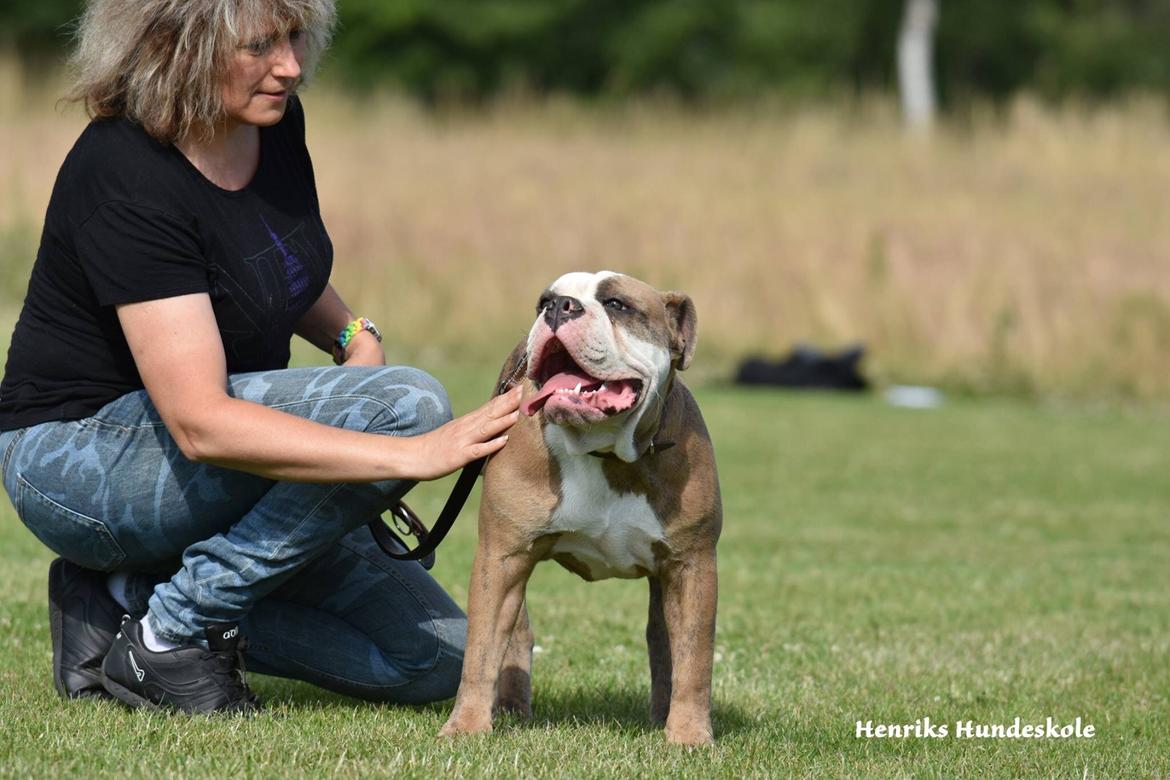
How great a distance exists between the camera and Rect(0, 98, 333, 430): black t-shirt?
3.81 metres

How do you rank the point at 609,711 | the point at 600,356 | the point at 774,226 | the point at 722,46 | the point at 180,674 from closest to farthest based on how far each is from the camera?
the point at 600,356, the point at 180,674, the point at 609,711, the point at 774,226, the point at 722,46

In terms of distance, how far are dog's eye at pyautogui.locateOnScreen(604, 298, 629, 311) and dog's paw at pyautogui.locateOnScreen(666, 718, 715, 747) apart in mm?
1011

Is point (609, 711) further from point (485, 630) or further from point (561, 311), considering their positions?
point (561, 311)

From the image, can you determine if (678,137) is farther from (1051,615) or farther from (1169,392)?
(1051,615)

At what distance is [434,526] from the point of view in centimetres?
427

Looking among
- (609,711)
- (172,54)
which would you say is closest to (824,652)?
(609,711)

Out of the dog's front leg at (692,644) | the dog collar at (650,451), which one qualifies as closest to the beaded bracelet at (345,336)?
the dog collar at (650,451)

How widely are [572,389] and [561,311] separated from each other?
0.18 m

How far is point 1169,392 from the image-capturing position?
15.0 metres

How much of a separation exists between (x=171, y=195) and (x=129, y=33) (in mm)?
435

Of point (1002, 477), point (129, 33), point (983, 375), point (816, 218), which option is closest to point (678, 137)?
point (816, 218)

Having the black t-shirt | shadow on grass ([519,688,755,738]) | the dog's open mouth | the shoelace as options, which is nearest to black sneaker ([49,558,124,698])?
the shoelace

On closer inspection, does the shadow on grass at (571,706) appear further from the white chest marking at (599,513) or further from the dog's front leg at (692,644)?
the white chest marking at (599,513)

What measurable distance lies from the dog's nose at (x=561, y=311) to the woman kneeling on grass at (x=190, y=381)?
263mm
